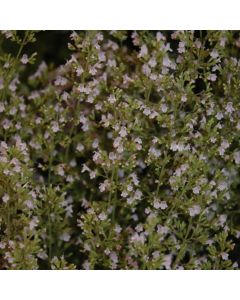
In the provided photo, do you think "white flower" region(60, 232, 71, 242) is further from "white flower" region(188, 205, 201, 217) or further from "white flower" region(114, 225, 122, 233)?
"white flower" region(188, 205, 201, 217)

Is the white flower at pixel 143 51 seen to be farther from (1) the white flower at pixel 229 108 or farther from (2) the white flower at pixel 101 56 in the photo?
(1) the white flower at pixel 229 108

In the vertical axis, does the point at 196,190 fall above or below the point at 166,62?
below

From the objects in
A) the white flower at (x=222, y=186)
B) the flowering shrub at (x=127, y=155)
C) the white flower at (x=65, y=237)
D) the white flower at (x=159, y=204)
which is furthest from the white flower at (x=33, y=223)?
the white flower at (x=222, y=186)

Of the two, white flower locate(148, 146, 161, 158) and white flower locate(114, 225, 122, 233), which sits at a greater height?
white flower locate(148, 146, 161, 158)

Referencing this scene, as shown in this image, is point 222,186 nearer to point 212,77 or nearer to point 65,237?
point 212,77

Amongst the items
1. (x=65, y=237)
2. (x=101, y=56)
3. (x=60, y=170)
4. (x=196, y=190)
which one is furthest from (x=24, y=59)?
(x=196, y=190)

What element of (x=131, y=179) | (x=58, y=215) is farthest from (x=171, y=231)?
(x=58, y=215)

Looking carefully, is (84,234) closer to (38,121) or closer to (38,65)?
Answer: (38,121)

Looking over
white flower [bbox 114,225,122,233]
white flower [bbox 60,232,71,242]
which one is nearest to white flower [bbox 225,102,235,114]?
white flower [bbox 114,225,122,233]

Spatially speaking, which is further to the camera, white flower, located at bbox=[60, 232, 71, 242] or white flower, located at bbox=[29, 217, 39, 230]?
white flower, located at bbox=[60, 232, 71, 242]

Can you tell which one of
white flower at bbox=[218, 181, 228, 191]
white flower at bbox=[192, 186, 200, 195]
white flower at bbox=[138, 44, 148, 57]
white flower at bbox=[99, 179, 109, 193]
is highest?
white flower at bbox=[138, 44, 148, 57]
